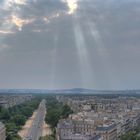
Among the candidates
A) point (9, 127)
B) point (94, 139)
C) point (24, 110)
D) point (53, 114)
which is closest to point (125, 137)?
point (94, 139)

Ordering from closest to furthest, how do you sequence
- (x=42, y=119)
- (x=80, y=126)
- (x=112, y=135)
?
(x=112, y=135), (x=80, y=126), (x=42, y=119)

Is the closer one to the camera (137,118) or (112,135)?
(112,135)

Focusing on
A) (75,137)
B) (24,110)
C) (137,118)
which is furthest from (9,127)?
(24,110)

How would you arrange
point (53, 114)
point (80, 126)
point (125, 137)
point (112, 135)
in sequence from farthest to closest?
point (53, 114), point (80, 126), point (112, 135), point (125, 137)

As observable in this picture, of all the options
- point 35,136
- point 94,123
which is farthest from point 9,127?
point 94,123

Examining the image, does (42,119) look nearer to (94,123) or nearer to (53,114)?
(53,114)

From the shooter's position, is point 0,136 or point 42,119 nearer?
point 0,136

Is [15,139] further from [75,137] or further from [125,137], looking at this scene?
[125,137]

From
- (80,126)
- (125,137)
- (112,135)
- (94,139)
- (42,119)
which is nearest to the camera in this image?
(94,139)

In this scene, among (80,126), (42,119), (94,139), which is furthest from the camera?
(42,119)
